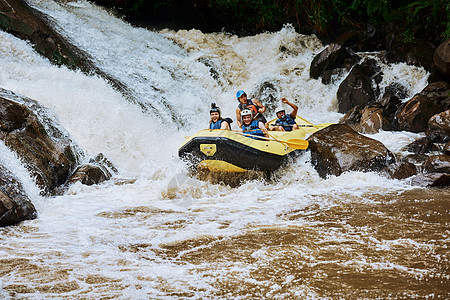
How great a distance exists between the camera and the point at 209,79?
11781 mm

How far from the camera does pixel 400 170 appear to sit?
6.05 meters

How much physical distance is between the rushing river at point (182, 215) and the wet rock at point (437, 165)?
0.69 meters

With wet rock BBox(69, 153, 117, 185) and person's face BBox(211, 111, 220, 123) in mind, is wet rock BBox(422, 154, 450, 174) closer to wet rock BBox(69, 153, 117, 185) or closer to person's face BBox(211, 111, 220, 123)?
person's face BBox(211, 111, 220, 123)

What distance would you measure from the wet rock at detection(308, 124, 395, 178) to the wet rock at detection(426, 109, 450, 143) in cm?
193

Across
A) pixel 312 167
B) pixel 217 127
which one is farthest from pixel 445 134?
pixel 217 127

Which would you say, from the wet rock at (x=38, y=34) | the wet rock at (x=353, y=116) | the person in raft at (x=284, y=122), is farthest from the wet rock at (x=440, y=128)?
the wet rock at (x=38, y=34)

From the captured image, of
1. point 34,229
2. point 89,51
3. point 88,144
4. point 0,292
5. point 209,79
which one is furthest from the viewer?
point 209,79

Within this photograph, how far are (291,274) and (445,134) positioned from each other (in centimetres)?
615

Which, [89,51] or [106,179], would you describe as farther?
[89,51]

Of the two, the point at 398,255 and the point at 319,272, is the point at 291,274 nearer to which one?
the point at 319,272

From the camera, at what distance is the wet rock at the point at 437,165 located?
6.05 m

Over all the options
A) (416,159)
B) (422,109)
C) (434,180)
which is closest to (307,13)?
(422,109)

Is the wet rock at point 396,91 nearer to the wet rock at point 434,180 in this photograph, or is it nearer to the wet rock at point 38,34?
the wet rock at point 434,180

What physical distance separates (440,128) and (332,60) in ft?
14.5
